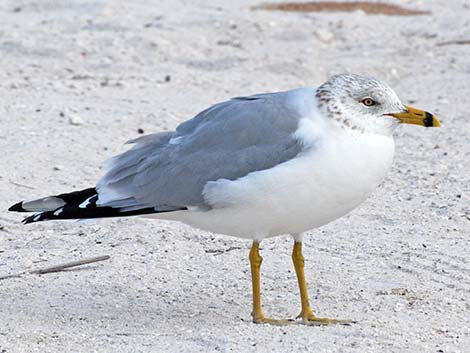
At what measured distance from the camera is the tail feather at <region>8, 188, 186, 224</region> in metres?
4.90

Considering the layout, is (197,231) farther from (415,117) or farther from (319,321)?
(415,117)

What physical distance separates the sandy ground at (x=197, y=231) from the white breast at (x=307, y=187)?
48 centimetres

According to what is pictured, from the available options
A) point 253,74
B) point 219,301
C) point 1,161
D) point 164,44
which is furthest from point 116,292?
point 164,44

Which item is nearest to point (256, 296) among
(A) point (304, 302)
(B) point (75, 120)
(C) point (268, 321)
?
(C) point (268, 321)

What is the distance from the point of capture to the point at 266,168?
4645mm

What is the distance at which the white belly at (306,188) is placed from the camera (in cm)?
454

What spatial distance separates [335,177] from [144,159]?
0.96 metres

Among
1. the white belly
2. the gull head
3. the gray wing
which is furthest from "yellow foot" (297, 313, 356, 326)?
the gull head

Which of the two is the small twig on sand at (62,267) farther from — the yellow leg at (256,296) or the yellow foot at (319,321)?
the yellow foot at (319,321)

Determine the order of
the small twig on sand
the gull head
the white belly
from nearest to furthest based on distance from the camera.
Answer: the white belly < the gull head < the small twig on sand

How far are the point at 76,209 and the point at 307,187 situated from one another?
103 cm

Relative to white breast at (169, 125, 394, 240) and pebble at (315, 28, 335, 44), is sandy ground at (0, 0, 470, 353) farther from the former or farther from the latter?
white breast at (169, 125, 394, 240)

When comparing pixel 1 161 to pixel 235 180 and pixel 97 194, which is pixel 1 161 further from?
pixel 235 180

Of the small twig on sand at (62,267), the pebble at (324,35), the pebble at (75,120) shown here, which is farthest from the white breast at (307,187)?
the pebble at (324,35)
